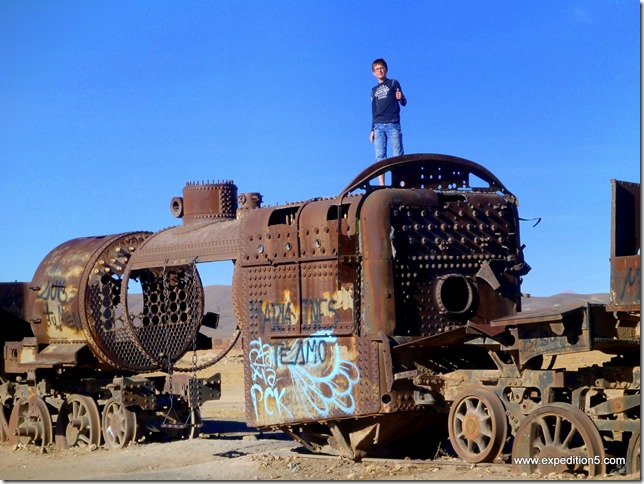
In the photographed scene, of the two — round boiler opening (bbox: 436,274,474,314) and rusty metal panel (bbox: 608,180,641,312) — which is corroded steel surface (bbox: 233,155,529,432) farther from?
rusty metal panel (bbox: 608,180,641,312)

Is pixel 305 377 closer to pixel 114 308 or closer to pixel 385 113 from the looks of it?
pixel 385 113

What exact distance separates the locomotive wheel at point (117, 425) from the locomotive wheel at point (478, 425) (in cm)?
686

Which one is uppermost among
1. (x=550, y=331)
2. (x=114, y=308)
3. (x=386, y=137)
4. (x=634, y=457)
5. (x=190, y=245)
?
(x=386, y=137)

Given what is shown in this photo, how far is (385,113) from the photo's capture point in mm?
13320

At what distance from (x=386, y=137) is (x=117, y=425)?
6.60 meters

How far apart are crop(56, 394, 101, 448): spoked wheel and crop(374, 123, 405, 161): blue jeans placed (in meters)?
6.79

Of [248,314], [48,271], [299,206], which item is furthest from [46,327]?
[299,206]

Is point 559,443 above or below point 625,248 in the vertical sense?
below

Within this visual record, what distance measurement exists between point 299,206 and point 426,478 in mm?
3799

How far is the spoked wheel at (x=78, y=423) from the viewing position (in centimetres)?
1644

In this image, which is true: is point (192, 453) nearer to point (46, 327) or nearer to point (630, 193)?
point (46, 327)

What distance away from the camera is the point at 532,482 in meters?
8.95

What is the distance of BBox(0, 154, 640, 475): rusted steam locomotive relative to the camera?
9484 mm


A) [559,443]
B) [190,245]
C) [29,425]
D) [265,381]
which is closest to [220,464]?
[265,381]
